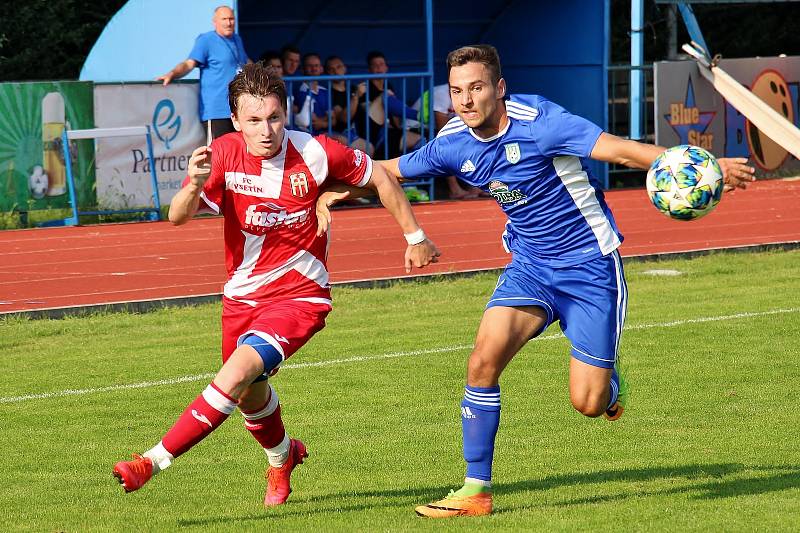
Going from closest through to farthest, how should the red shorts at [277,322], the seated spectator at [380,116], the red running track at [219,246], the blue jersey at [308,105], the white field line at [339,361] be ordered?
the red shorts at [277,322]
the white field line at [339,361]
the red running track at [219,246]
the blue jersey at [308,105]
the seated spectator at [380,116]

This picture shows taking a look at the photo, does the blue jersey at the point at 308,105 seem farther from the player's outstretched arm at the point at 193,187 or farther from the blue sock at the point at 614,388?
the player's outstretched arm at the point at 193,187

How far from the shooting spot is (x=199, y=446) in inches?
304

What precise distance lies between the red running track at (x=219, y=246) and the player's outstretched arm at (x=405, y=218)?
21.6ft

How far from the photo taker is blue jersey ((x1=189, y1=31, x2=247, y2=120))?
18109 mm

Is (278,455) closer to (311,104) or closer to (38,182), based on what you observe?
(38,182)

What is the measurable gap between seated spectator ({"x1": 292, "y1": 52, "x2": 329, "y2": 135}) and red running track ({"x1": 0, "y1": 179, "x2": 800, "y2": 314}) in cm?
168

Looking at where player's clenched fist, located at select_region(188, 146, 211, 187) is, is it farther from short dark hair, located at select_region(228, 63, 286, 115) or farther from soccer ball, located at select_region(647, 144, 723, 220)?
soccer ball, located at select_region(647, 144, 723, 220)

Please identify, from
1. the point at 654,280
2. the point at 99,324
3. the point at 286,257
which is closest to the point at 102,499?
the point at 286,257

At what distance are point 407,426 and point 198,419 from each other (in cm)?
230

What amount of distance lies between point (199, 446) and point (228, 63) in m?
11.1

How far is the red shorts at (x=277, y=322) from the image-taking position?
607 centimetres

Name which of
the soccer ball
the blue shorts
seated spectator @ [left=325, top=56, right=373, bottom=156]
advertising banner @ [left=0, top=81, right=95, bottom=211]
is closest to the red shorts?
the blue shorts

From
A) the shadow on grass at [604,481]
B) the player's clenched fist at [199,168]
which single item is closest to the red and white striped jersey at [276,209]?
the player's clenched fist at [199,168]

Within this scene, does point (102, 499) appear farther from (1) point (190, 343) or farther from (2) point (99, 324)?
(2) point (99, 324)
